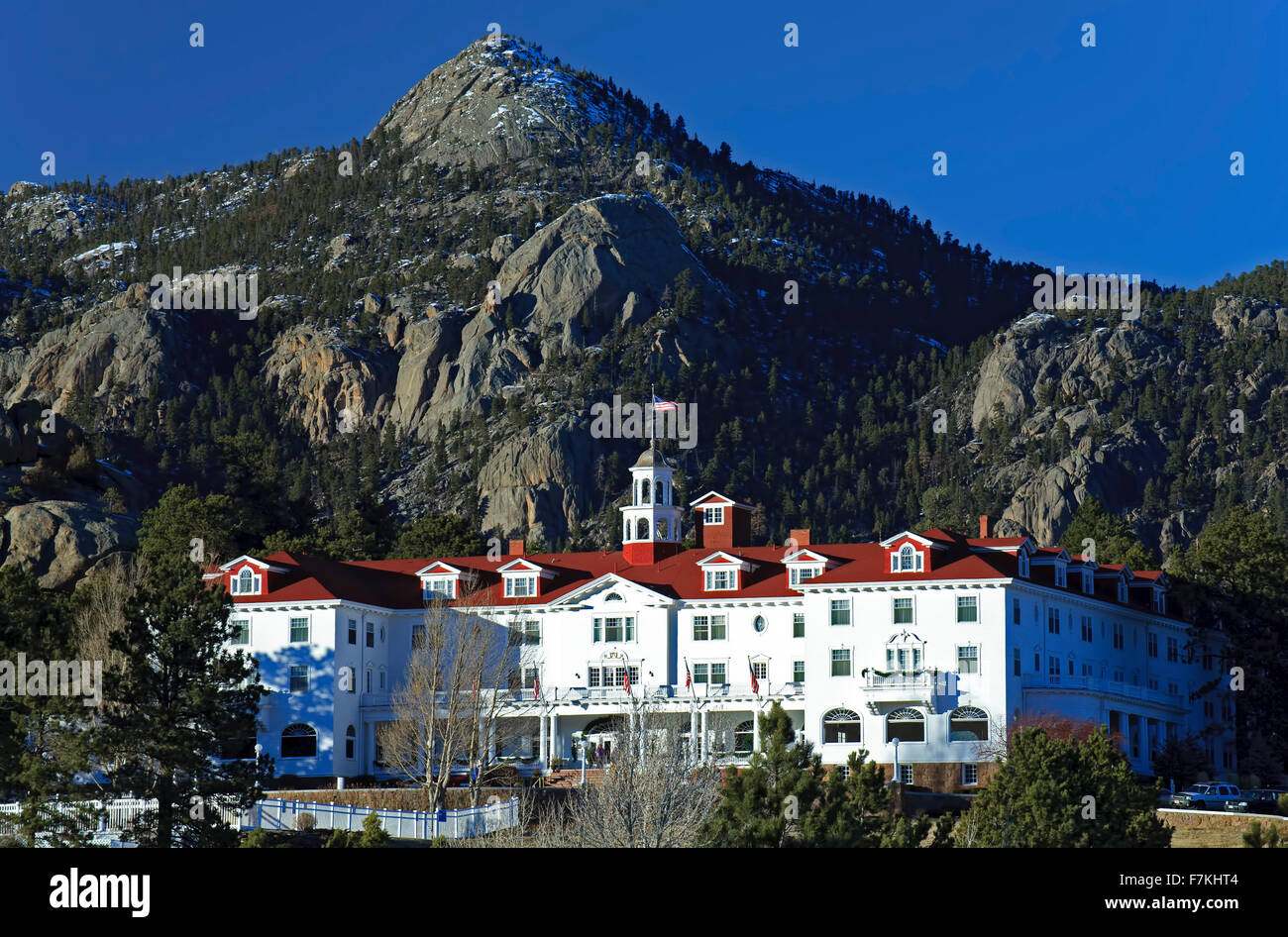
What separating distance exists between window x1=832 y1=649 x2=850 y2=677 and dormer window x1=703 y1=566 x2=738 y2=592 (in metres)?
8.36

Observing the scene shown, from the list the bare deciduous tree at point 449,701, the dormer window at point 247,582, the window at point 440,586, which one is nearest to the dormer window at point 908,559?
the bare deciduous tree at point 449,701

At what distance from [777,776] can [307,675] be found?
52.1 metres

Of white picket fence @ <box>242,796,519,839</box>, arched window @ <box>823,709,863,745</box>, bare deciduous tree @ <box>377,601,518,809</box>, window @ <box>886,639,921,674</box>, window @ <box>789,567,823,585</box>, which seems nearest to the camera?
white picket fence @ <box>242,796,519,839</box>

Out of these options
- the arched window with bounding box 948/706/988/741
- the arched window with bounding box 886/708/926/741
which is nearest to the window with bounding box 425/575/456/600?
the arched window with bounding box 886/708/926/741

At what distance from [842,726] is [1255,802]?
829 inches

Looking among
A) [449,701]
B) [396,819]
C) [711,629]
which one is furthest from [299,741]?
[396,819]

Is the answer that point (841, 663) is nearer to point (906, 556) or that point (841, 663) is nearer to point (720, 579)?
point (906, 556)

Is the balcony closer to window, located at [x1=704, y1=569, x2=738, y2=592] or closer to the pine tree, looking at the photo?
window, located at [x1=704, y1=569, x2=738, y2=592]

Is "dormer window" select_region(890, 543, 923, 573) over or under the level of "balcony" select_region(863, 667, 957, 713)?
over

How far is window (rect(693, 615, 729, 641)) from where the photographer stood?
10219 centimetres

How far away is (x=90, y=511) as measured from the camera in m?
132

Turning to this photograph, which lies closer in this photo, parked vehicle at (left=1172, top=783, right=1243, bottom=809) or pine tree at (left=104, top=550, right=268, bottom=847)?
pine tree at (left=104, top=550, right=268, bottom=847)

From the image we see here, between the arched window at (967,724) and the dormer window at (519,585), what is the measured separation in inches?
1002
